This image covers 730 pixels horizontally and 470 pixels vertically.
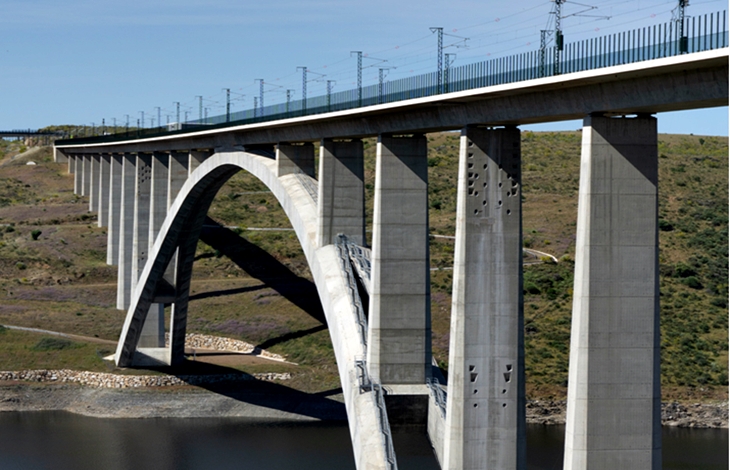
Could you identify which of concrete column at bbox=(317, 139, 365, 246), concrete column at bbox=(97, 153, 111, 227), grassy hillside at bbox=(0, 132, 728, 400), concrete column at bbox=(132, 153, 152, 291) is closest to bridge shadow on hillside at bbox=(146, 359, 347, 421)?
grassy hillside at bbox=(0, 132, 728, 400)

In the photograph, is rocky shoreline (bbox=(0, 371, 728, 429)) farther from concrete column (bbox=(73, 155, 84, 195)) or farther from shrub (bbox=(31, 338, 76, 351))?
concrete column (bbox=(73, 155, 84, 195))

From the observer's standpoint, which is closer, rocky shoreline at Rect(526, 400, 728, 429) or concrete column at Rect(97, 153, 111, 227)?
rocky shoreline at Rect(526, 400, 728, 429)

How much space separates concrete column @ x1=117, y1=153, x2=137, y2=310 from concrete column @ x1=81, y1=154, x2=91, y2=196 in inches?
1458

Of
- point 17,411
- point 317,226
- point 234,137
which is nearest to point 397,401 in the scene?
point 317,226

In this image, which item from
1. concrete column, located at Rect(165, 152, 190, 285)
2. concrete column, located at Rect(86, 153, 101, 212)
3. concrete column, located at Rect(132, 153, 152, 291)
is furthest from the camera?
concrete column, located at Rect(86, 153, 101, 212)

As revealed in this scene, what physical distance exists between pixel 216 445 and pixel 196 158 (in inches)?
658

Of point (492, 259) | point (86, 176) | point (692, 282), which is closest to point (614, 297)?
point (492, 259)

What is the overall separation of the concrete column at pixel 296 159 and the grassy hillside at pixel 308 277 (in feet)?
73.2

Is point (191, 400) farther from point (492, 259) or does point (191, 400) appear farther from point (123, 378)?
point (492, 259)

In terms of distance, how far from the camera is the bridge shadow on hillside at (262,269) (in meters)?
81.0

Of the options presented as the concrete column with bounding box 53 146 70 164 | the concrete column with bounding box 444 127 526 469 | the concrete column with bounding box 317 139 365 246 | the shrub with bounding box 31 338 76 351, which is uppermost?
the concrete column with bounding box 53 146 70 164

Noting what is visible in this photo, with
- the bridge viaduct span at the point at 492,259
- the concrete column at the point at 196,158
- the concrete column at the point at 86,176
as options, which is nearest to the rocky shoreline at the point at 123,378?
the concrete column at the point at 196,158

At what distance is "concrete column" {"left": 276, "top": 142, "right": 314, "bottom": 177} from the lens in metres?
47.9

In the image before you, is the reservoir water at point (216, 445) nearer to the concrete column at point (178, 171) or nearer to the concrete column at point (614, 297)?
the concrete column at point (178, 171)
